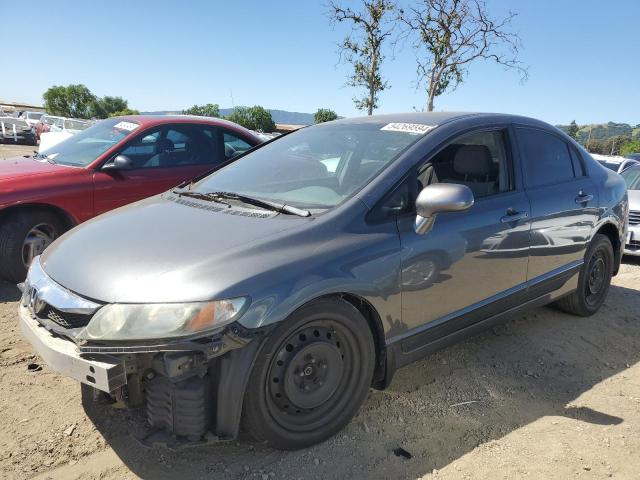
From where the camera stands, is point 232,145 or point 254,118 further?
point 254,118

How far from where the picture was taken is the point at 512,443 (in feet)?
8.82

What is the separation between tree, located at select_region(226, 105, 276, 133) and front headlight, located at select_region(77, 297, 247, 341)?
28.2 meters

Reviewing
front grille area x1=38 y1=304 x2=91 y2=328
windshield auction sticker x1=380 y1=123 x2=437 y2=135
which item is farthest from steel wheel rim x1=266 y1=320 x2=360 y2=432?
windshield auction sticker x1=380 y1=123 x2=437 y2=135

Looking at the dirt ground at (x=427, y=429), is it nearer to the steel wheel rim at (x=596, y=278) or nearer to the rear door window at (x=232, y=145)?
the steel wheel rim at (x=596, y=278)

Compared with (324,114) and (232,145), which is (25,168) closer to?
(232,145)

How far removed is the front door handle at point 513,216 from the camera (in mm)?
3285

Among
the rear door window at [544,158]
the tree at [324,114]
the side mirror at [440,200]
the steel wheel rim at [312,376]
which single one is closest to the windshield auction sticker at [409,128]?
the side mirror at [440,200]

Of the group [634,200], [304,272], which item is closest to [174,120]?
[304,272]

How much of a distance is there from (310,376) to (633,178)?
7694 millimetres

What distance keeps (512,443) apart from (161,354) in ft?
6.05

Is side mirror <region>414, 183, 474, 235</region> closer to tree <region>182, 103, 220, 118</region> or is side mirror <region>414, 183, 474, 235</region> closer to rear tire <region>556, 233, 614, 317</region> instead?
rear tire <region>556, 233, 614, 317</region>

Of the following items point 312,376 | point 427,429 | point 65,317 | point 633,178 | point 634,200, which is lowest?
point 427,429

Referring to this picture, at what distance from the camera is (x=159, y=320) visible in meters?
2.08

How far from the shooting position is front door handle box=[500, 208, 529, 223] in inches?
129
